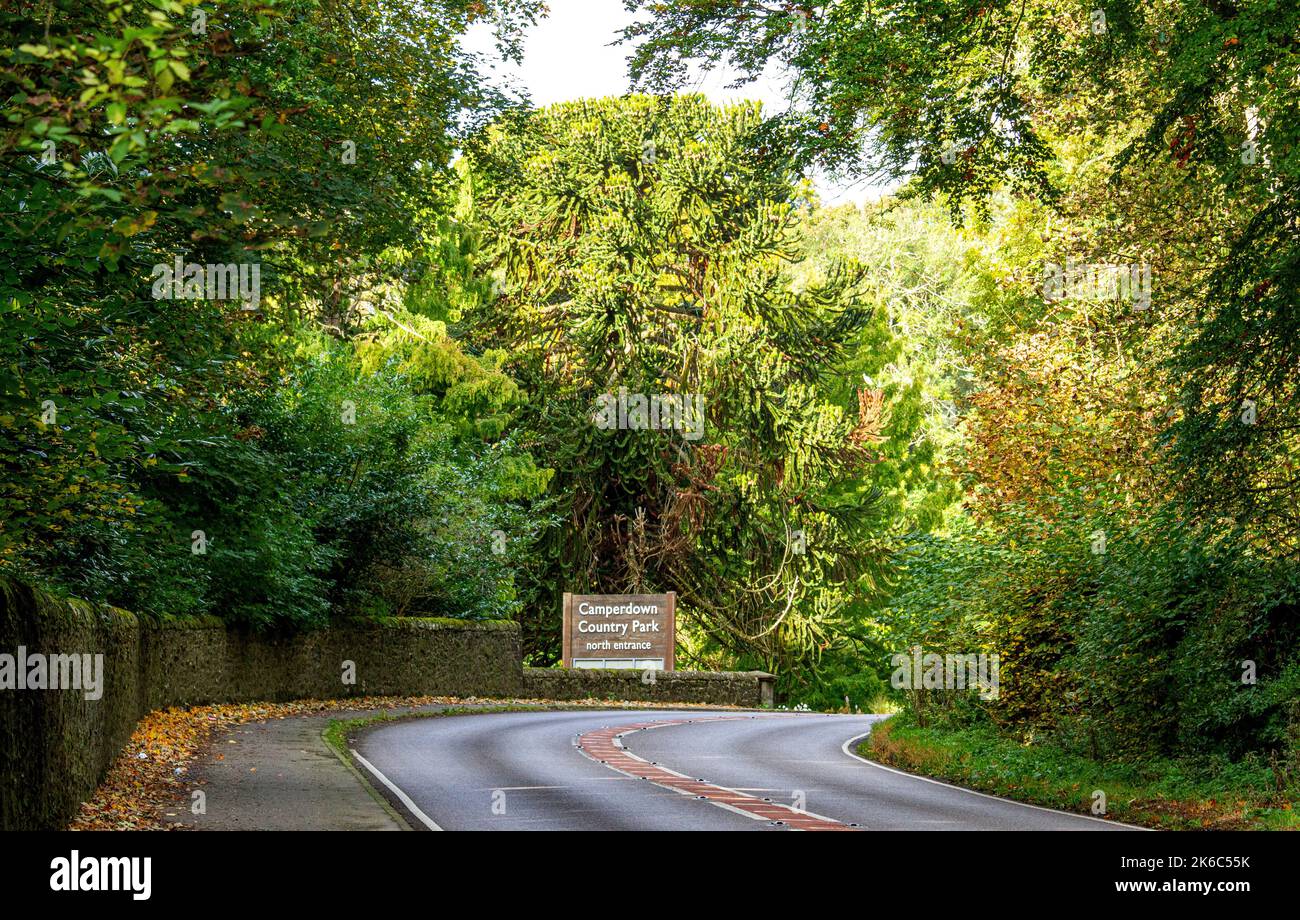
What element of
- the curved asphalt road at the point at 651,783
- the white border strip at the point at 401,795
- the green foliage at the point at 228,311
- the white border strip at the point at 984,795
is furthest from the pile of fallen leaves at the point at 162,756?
the white border strip at the point at 984,795

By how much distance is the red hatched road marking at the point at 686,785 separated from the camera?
43.9 ft

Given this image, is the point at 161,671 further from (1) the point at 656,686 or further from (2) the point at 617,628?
(1) the point at 656,686

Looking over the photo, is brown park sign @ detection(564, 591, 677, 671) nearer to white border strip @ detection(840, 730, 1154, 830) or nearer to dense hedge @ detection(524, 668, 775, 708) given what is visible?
dense hedge @ detection(524, 668, 775, 708)

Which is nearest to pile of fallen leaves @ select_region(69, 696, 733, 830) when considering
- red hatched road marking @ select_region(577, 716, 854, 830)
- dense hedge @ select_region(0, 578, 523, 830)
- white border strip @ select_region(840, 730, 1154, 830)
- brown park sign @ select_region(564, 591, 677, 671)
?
dense hedge @ select_region(0, 578, 523, 830)

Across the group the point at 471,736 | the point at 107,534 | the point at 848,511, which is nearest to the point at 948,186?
the point at 107,534

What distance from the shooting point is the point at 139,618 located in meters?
17.6

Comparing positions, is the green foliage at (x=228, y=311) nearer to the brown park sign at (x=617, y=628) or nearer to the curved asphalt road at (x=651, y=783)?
the brown park sign at (x=617, y=628)

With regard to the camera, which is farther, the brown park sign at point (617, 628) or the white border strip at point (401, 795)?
the brown park sign at point (617, 628)

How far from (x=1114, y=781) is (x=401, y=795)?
8506 mm

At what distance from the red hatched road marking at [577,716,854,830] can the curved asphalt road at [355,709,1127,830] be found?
2 centimetres

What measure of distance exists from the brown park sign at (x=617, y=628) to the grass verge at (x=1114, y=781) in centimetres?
1485

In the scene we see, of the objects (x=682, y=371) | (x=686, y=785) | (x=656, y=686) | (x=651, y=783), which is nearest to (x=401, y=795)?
(x=651, y=783)
